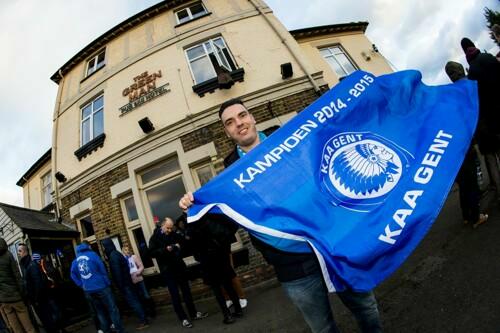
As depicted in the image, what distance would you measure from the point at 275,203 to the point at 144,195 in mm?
6694

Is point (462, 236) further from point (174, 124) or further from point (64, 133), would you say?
point (64, 133)

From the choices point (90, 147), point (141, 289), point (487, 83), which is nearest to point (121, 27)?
point (90, 147)

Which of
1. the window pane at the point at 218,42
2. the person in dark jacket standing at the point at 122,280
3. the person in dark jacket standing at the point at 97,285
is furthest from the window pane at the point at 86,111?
the person in dark jacket standing at the point at 97,285

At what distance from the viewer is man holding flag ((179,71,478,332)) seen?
162cm

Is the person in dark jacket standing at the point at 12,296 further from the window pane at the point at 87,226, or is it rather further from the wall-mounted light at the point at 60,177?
the wall-mounted light at the point at 60,177

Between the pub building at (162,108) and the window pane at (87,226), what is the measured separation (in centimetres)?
3

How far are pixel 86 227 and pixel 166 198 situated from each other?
326cm

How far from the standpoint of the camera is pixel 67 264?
8.49 m

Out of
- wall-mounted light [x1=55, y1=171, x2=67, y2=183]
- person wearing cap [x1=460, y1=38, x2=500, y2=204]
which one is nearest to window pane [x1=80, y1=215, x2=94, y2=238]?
wall-mounted light [x1=55, y1=171, x2=67, y2=183]

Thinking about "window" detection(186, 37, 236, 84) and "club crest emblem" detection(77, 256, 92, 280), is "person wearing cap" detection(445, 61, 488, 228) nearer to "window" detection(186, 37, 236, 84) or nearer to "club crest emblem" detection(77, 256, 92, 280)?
"window" detection(186, 37, 236, 84)

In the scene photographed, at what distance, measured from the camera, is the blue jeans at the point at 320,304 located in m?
1.68

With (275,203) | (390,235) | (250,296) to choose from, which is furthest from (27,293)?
(390,235)

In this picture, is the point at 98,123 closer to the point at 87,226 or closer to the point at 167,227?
the point at 87,226

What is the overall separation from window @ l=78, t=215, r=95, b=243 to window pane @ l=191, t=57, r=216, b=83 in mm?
5644
